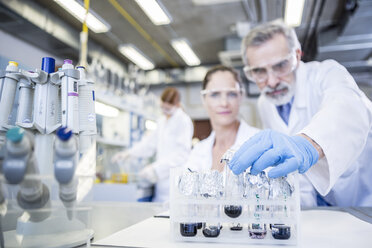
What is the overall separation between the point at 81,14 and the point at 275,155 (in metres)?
0.96

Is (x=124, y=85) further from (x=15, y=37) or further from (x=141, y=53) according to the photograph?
(x=15, y=37)

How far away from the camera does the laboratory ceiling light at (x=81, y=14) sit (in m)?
1.07

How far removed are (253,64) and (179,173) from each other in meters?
1.06

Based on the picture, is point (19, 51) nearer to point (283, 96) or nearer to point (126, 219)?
point (126, 219)

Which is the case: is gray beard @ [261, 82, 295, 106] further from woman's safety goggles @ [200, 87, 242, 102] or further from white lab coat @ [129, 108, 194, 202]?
white lab coat @ [129, 108, 194, 202]

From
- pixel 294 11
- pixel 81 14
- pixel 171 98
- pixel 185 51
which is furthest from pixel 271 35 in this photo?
pixel 185 51

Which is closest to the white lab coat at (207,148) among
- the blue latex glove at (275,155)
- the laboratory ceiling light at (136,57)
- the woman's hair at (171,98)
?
the blue latex glove at (275,155)

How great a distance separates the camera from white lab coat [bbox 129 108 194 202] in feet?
8.64

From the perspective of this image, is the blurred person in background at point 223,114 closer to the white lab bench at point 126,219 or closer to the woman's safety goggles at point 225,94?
the woman's safety goggles at point 225,94

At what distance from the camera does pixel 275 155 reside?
2.58 ft

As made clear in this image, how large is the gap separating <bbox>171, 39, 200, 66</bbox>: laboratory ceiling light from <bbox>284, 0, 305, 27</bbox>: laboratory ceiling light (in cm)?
148

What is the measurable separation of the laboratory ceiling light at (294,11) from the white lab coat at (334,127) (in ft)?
7.02

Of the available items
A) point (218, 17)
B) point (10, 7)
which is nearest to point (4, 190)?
point (10, 7)

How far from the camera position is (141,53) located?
4.32 m
